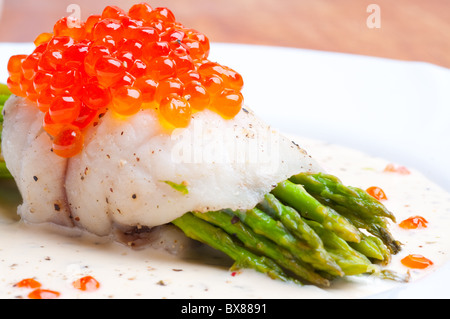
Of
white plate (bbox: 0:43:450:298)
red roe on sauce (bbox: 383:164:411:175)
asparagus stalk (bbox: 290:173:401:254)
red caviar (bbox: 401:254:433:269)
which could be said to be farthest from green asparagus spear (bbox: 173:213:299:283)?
white plate (bbox: 0:43:450:298)

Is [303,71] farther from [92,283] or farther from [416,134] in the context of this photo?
[92,283]

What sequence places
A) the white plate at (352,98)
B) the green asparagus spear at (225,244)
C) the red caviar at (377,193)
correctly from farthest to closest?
the white plate at (352,98) < the red caviar at (377,193) < the green asparagus spear at (225,244)

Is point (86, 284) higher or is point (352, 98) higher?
point (352, 98)

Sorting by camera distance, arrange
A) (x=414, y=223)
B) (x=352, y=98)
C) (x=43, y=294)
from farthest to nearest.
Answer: (x=352, y=98), (x=414, y=223), (x=43, y=294)

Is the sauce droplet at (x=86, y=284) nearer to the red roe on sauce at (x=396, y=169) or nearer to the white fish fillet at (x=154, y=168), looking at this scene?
the white fish fillet at (x=154, y=168)

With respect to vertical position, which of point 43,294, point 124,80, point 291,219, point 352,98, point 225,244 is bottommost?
point 43,294

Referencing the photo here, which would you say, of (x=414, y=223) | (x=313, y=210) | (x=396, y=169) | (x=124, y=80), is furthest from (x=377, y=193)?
(x=124, y=80)

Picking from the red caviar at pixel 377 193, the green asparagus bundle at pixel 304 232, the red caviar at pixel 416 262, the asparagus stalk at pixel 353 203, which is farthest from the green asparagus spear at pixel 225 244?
the red caviar at pixel 377 193

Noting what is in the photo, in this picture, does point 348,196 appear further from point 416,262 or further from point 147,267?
point 147,267
